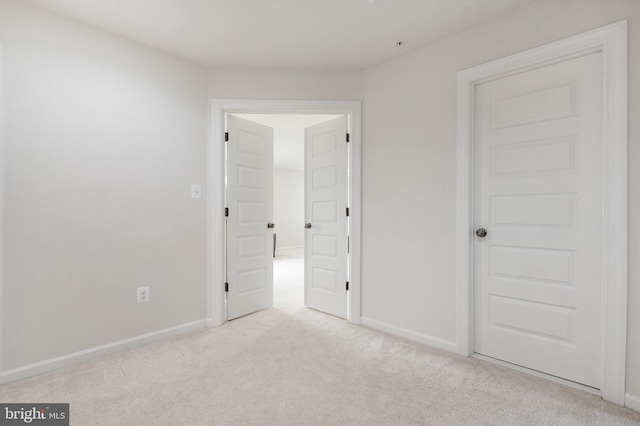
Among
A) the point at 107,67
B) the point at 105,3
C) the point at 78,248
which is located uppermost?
the point at 105,3

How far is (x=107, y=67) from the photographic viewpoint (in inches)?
89.7

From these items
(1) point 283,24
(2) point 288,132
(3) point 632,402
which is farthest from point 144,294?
(2) point 288,132

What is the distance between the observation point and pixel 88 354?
2.18 m

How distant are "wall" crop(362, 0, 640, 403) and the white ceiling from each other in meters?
1.17

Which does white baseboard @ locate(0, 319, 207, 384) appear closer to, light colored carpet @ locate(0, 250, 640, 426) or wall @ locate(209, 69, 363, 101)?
light colored carpet @ locate(0, 250, 640, 426)

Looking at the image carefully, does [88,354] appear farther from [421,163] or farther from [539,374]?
[539,374]

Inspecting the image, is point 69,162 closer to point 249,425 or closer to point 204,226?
point 204,226

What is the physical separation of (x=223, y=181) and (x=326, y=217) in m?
1.11

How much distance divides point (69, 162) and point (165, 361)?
158 centimetres

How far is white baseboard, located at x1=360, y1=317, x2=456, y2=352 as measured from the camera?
2.36 m

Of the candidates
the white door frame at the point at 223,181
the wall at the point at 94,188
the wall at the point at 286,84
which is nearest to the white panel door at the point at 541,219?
the white door frame at the point at 223,181

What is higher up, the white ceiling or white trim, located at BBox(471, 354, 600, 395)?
the white ceiling

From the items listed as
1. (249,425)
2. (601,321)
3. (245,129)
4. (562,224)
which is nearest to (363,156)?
(245,129)

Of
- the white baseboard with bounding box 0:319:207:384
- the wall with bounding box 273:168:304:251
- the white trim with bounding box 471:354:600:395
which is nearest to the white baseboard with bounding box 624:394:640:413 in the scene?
the white trim with bounding box 471:354:600:395
